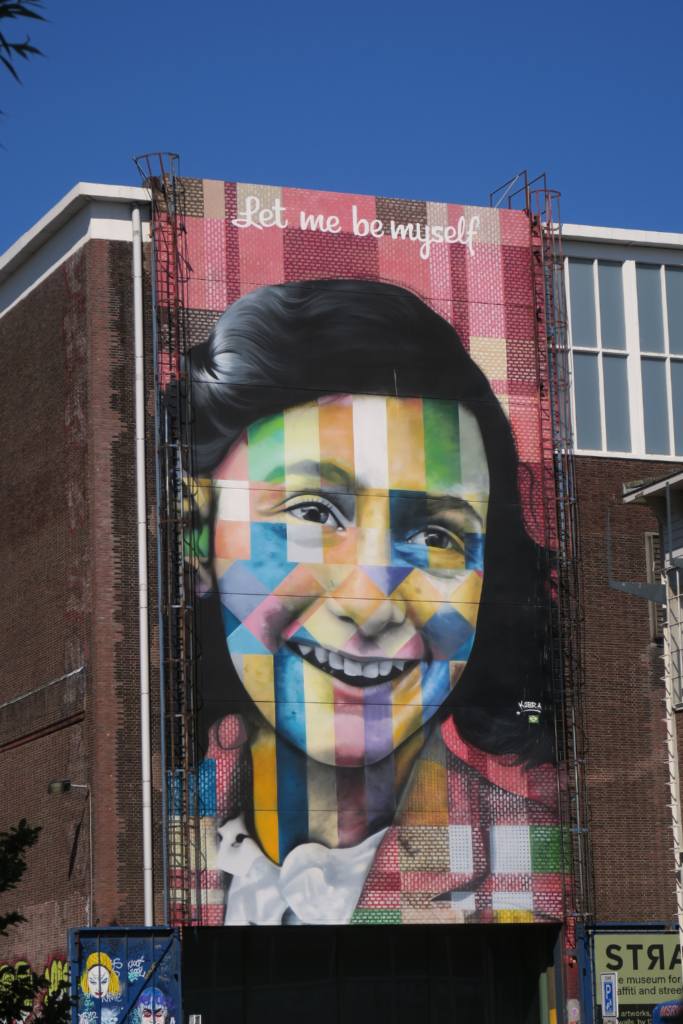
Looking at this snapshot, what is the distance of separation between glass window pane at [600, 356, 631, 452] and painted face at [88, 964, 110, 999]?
18988mm

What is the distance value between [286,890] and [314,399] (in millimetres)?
11806

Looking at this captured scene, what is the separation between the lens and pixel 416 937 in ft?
155

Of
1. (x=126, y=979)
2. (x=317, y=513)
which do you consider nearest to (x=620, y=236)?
(x=317, y=513)

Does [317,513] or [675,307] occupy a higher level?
[675,307]

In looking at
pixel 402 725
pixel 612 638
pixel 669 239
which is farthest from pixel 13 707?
pixel 669 239

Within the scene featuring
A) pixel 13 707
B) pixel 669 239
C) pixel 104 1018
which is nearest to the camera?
pixel 104 1018

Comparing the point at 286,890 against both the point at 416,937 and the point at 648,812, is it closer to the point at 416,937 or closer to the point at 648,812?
the point at 416,937

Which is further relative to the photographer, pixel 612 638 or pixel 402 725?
pixel 612 638

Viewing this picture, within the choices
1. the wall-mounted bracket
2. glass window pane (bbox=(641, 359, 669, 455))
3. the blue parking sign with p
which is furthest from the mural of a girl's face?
the blue parking sign with p

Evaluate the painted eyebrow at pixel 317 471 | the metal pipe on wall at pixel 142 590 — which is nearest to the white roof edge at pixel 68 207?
the metal pipe on wall at pixel 142 590

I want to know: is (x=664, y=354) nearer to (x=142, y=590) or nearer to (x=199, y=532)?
(x=199, y=532)

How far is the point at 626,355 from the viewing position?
169 ft

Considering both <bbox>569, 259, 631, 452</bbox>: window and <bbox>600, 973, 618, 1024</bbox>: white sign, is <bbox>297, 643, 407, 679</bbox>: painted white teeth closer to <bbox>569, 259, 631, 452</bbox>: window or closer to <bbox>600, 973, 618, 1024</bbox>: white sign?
<bbox>569, 259, 631, 452</bbox>: window

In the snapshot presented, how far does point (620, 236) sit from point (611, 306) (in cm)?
187
